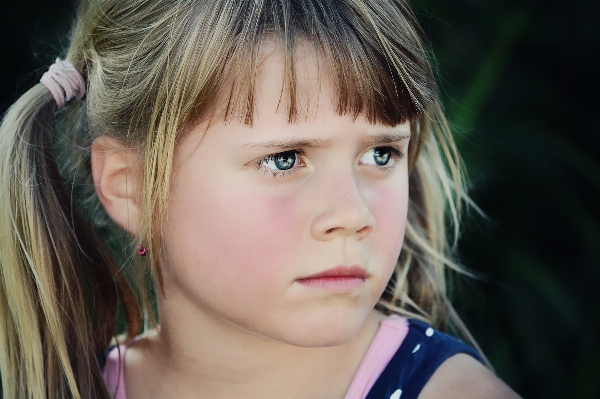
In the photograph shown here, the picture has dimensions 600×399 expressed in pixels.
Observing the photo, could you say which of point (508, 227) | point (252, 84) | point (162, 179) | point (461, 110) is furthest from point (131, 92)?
point (508, 227)

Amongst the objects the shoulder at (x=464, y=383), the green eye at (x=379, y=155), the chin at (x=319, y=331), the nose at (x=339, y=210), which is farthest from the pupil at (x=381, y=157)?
the shoulder at (x=464, y=383)

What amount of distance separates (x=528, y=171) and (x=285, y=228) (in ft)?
3.87

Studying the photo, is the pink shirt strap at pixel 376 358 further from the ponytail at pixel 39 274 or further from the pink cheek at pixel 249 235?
the pink cheek at pixel 249 235

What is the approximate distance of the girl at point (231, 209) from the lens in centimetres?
145

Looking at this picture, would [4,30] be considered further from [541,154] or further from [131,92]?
[541,154]

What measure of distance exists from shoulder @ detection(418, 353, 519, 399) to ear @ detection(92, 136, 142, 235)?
630 millimetres

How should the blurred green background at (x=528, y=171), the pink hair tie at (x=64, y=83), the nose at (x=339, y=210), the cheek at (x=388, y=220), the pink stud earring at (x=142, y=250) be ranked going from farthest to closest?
the blurred green background at (x=528, y=171)
the pink hair tie at (x=64, y=83)
the pink stud earring at (x=142, y=250)
the cheek at (x=388, y=220)
the nose at (x=339, y=210)

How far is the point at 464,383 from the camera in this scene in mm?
1608

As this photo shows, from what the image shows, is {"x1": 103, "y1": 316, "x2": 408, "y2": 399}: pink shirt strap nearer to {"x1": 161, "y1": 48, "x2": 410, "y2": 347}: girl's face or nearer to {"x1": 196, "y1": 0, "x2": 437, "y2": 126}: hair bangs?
{"x1": 161, "y1": 48, "x2": 410, "y2": 347}: girl's face

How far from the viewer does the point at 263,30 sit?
57.3 inches

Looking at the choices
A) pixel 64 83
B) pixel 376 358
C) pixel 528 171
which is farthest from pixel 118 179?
pixel 528 171

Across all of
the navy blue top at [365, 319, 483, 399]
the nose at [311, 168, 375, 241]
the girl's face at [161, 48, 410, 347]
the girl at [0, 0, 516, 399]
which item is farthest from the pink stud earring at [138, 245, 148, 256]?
the navy blue top at [365, 319, 483, 399]

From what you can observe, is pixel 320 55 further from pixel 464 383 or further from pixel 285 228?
pixel 464 383

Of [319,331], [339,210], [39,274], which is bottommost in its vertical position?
[319,331]
